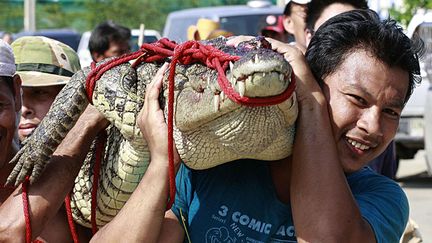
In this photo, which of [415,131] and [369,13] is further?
[415,131]

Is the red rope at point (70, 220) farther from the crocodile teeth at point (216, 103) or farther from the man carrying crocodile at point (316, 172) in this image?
the crocodile teeth at point (216, 103)

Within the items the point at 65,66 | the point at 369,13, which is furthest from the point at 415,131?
the point at 369,13

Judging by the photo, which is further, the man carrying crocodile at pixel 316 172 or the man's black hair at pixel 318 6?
the man's black hair at pixel 318 6

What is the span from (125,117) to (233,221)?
46 centimetres

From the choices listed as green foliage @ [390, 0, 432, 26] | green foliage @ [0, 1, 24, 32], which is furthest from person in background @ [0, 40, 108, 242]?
green foliage @ [0, 1, 24, 32]

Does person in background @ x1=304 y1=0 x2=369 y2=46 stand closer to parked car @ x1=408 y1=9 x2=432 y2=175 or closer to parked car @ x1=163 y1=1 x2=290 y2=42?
parked car @ x1=408 y1=9 x2=432 y2=175

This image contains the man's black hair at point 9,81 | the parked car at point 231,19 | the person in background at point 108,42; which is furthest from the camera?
the parked car at point 231,19

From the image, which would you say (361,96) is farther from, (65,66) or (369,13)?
(65,66)

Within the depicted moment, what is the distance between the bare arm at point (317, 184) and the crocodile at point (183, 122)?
6 cm

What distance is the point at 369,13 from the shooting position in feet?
9.14

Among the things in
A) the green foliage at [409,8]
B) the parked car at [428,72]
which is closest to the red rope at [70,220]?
the parked car at [428,72]

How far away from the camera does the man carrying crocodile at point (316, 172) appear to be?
2496mm

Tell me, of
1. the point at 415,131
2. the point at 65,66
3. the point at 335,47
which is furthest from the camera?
the point at 415,131

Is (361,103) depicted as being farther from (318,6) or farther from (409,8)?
(409,8)
